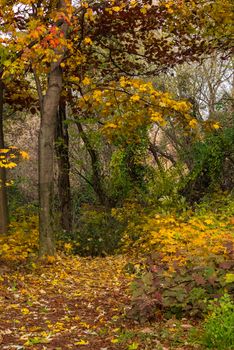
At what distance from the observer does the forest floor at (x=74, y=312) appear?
523 centimetres

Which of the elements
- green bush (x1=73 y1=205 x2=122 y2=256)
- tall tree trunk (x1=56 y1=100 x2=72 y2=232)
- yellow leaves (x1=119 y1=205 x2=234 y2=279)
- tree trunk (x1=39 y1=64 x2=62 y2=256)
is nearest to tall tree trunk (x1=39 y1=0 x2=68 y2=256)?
tree trunk (x1=39 y1=64 x2=62 y2=256)

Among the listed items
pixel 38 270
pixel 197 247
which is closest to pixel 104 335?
pixel 197 247

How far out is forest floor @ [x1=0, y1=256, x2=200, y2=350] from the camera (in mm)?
5234

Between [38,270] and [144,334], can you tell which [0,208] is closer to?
[38,270]

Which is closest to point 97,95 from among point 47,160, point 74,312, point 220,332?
point 47,160

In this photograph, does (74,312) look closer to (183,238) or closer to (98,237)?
(183,238)

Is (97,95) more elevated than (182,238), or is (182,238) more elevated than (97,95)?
(97,95)

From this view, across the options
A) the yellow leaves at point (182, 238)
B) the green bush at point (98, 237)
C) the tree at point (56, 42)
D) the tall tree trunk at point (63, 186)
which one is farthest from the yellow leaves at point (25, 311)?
the tall tree trunk at point (63, 186)

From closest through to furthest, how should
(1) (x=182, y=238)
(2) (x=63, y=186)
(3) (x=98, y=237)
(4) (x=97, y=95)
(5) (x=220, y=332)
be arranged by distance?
(5) (x=220, y=332) → (1) (x=182, y=238) → (4) (x=97, y=95) → (3) (x=98, y=237) → (2) (x=63, y=186)

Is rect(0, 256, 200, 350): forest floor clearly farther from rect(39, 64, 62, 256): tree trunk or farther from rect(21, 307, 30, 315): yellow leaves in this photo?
rect(39, 64, 62, 256): tree trunk

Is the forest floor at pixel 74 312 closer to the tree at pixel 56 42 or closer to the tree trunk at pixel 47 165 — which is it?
the tree trunk at pixel 47 165

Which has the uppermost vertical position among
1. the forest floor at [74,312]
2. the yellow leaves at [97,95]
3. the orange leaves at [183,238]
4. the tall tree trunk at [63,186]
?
the yellow leaves at [97,95]

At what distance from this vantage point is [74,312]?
6.86 metres

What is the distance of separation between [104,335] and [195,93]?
19.2 m
